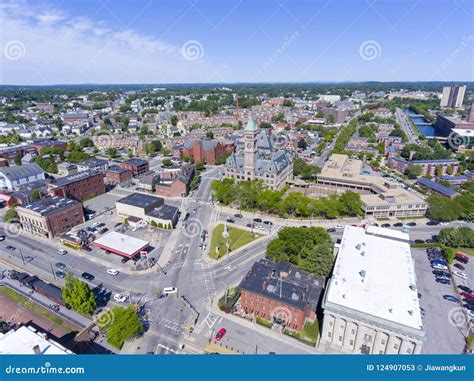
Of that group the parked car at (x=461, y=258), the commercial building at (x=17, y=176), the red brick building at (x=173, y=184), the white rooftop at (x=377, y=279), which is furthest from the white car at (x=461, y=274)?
the commercial building at (x=17, y=176)

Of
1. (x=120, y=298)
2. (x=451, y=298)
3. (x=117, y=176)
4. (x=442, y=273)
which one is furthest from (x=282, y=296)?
(x=117, y=176)

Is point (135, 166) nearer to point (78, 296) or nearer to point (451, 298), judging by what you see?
point (78, 296)

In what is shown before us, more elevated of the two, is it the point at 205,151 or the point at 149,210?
the point at 205,151

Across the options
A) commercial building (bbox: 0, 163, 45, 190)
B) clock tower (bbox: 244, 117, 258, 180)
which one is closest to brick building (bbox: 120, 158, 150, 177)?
commercial building (bbox: 0, 163, 45, 190)

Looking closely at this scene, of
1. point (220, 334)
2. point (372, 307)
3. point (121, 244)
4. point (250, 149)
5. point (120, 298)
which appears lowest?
point (120, 298)

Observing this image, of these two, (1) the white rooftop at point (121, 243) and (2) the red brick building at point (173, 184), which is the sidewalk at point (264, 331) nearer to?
(1) the white rooftop at point (121, 243)

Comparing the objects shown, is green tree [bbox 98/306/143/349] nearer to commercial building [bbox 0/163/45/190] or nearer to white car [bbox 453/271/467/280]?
white car [bbox 453/271/467/280]
